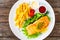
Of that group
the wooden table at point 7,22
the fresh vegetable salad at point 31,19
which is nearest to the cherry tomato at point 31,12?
the fresh vegetable salad at point 31,19

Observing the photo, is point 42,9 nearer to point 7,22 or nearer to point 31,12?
point 31,12

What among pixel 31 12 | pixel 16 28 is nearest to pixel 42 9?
pixel 31 12

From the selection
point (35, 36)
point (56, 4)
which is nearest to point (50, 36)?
point (35, 36)

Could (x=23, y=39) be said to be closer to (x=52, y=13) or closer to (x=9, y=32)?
(x=9, y=32)

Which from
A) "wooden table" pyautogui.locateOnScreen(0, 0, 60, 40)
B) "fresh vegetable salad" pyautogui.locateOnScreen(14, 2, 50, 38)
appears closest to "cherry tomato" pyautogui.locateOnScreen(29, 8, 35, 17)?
"fresh vegetable salad" pyautogui.locateOnScreen(14, 2, 50, 38)

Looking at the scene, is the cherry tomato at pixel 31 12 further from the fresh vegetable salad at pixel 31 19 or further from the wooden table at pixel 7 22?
the wooden table at pixel 7 22
